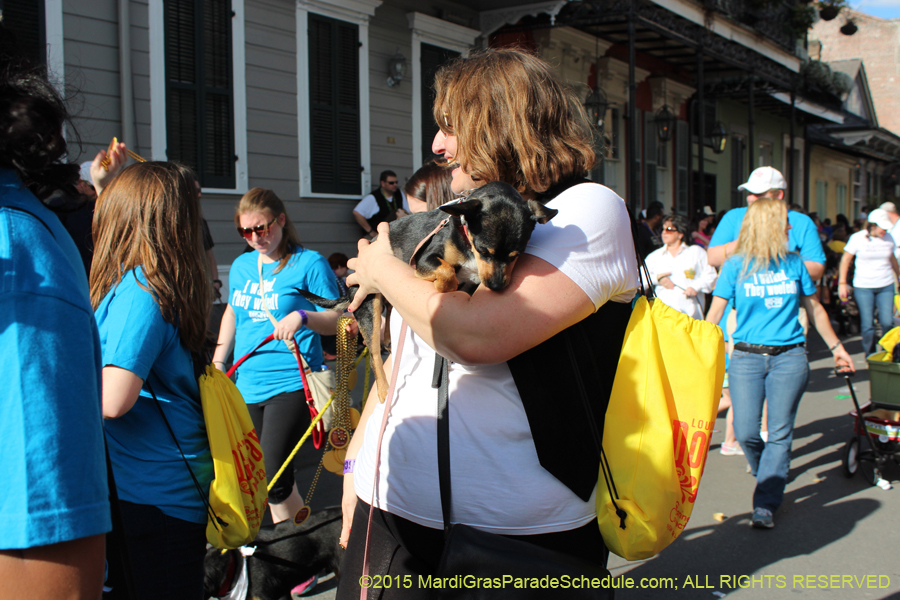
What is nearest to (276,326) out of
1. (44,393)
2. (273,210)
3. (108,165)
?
(273,210)

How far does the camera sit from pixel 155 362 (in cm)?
228

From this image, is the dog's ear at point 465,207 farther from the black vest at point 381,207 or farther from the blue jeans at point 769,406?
the black vest at point 381,207

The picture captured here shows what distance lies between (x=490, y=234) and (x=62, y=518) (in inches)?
Result: 43.1

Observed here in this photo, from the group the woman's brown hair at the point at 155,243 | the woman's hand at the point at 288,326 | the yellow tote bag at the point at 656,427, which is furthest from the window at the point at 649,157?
the yellow tote bag at the point at 656,427

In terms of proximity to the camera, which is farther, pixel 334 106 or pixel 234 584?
pixel 334 106

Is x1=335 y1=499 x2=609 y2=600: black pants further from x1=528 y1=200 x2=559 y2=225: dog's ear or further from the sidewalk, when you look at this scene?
the sidewalk

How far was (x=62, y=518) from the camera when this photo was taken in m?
0.98

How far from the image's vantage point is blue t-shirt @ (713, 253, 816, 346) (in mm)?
4906

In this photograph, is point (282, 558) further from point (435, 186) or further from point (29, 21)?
point (29, 21)

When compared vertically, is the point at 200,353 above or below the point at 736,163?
below

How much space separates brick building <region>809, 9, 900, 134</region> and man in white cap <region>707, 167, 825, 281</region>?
49351mm

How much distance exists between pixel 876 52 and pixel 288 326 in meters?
57.5

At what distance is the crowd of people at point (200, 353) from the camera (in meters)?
0.98

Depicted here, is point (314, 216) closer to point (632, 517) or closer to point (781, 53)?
point (632, 517)
